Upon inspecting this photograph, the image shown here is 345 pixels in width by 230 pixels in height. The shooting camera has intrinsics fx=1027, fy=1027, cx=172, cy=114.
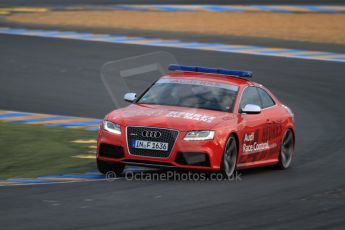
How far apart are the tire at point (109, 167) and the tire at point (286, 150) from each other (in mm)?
3124

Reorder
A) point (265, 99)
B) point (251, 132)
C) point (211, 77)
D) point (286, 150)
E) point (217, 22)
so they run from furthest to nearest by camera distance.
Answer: point (217, 22) → point (286, 150) → point (265, 99) → point (211, 77) → point (251, 132)

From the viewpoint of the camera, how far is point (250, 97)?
1611 centimetres

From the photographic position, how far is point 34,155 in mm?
16891

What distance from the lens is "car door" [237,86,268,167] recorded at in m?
15.2

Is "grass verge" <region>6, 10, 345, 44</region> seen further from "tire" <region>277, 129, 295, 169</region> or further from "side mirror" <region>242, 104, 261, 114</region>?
"side mirror" <region>242, 104, 261, 114</region>

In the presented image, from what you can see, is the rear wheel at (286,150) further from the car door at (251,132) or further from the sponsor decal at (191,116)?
the sponsor decal at (191,116)

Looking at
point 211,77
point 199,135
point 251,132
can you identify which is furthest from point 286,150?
point 199,135

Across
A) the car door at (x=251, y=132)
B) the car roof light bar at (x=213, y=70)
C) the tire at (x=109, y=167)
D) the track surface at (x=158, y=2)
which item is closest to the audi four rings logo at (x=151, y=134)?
the tire at (x=109, y=167)

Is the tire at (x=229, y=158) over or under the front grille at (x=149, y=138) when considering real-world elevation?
under

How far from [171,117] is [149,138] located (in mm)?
491

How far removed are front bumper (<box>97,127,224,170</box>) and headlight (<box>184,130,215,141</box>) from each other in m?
0.04

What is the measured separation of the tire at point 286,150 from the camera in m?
16.8

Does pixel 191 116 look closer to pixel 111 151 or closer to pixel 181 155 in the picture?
pixel 181 155

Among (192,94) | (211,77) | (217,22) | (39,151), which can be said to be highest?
(211,77)
